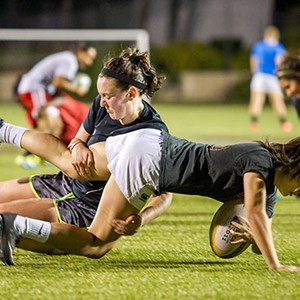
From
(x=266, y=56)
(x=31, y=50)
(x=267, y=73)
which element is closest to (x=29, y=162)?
(x=267, y=73)

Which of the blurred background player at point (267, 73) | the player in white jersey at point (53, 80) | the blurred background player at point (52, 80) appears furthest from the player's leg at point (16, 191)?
the blurred background player at point (267, 73)

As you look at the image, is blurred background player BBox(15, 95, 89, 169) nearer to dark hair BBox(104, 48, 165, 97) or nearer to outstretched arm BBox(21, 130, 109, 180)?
outstretched arm BBox(21, 130, 109, 180)

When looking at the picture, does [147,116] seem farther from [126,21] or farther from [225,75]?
[126,21]

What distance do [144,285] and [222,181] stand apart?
72 cm

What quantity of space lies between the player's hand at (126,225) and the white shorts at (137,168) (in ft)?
0.28

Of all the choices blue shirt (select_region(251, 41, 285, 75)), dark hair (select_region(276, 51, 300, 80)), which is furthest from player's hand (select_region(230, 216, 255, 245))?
blue shirt (select_region(251, 41, 285, 75))

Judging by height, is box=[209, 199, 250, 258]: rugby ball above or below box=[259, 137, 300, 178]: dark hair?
below

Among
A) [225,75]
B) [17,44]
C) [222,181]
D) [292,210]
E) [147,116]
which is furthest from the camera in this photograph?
[225,75]

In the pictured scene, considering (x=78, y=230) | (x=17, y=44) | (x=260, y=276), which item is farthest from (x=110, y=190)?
(x=17, y=44)

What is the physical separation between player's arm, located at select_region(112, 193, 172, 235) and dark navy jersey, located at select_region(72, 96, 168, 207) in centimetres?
33

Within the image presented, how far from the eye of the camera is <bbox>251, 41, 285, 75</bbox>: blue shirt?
17.1m

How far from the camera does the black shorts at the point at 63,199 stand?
207 inches

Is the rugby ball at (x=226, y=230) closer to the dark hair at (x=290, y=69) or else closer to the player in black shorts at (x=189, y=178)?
the player in black shorts at (x=189, y=178)

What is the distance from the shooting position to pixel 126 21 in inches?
1271
